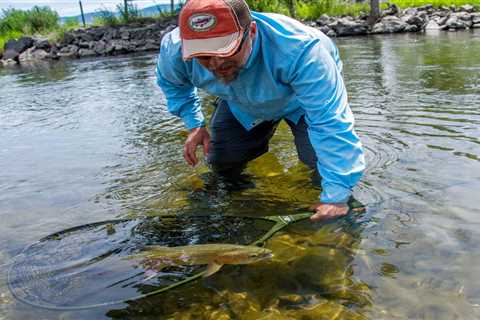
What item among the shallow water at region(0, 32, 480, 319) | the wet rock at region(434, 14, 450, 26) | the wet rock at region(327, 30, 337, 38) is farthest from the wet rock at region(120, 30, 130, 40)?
the shallow water at region(0, 32, 480, 319)

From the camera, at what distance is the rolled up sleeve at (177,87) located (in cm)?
376

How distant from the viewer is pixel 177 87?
4.15 m

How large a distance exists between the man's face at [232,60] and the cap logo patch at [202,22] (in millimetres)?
193

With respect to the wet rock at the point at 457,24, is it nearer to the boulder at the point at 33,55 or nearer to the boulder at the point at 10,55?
the boulder at the point at 33,55

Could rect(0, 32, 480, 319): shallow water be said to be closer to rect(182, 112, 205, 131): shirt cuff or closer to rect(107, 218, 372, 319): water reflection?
rect(107, 218, 372, 319): water reflection

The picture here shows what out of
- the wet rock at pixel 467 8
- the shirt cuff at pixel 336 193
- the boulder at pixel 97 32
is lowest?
the shirt cuff at pixel 336 193

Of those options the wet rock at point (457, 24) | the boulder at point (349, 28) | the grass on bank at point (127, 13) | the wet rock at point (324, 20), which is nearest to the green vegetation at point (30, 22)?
the grass on bank at point (127, 13)

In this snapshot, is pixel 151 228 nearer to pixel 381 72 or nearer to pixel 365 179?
pixel 365 179

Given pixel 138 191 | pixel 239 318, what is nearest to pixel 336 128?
pixel 239 318

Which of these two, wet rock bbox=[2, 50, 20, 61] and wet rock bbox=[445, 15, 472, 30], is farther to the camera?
wet rock bbox=[2, 50, 20, 61]

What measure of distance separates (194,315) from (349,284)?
3.06 feet

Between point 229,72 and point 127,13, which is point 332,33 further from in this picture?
point 229,72

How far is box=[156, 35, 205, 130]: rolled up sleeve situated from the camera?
3756 mm

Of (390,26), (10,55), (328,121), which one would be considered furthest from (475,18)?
(10,55)
